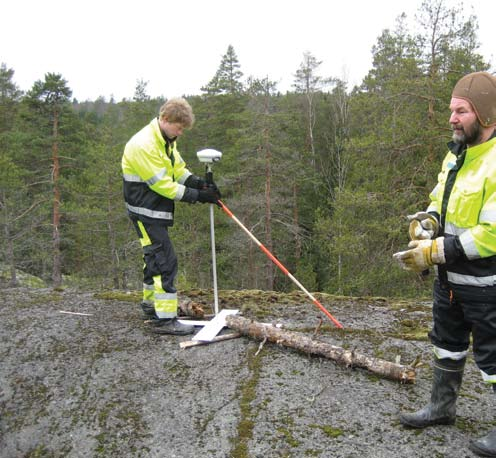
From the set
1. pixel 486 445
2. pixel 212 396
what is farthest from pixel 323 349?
pixel 486 445

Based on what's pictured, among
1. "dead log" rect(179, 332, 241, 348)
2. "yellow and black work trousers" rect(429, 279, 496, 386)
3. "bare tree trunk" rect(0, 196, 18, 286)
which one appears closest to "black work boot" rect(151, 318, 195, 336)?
"dead log" rect(179, 332, 241, 348)

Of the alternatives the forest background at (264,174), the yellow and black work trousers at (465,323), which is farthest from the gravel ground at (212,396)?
the forest background at (264,174)

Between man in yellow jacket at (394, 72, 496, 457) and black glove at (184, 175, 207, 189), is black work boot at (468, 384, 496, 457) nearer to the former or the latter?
man in yellow jacket at (394, 72, 496, 457)

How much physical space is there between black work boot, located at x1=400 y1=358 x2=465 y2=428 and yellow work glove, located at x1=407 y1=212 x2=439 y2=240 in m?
0.87

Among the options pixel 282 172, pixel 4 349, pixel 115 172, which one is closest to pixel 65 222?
pixel 115 172

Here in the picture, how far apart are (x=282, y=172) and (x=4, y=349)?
57.2ft

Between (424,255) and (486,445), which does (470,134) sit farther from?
(486,445)

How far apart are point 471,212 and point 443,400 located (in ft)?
4.33

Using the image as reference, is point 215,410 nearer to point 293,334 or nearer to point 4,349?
point 293,334

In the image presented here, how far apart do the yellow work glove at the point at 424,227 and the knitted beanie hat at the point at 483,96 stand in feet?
2.22

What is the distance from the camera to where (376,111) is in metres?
13.0

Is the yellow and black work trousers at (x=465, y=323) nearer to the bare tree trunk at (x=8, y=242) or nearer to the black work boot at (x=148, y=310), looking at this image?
the black work boot at (x=148, y=310)

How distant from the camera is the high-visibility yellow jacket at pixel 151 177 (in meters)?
4.39

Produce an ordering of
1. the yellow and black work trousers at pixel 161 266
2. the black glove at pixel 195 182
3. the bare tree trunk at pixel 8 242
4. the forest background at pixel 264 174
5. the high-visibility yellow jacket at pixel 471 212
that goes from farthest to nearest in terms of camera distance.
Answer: the bare tree trunk at pixel 8 242, the forest background at pixel 264 174, the black glove at pixel 195 182, the yellow and black work trousers at pixel 161 266, the high-visibility yellow jacket at pixel 471 212
